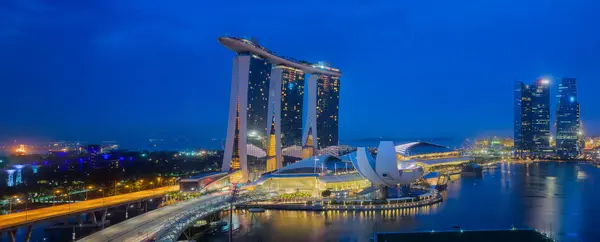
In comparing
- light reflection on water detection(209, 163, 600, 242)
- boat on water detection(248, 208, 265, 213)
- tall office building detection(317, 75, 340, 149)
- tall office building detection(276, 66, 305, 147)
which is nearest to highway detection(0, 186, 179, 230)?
boat on water detection(248, 208, 265, 213)

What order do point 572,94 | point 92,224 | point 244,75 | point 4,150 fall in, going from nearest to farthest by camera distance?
point 92,224 < point 244,75 < point 4,150 < point 572,94

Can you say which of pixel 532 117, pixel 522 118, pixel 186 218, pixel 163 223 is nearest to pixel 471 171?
pixel 186 218

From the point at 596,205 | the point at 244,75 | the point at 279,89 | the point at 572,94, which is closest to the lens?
the point at 596,205

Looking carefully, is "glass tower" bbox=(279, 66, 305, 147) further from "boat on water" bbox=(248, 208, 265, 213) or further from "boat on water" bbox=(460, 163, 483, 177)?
"boat on water" bbox=(248, 208, 265, 213)

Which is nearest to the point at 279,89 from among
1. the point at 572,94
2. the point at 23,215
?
the point at 23,215

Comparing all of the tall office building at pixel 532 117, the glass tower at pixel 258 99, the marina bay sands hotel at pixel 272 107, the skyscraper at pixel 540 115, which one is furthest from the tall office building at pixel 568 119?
the glass tower at pixel 258 99

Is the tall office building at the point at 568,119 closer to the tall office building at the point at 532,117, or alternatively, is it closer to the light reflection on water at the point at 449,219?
the tall office building at the point at 532,117

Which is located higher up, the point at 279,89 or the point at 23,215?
the point at 279,89

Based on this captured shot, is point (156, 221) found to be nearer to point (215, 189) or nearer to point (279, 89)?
point (215, 189)
